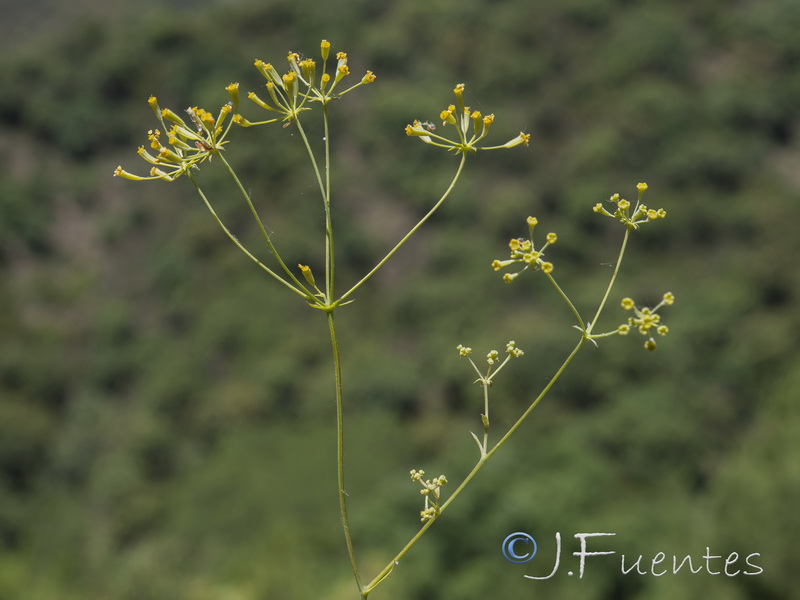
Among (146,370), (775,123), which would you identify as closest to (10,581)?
(146,370)

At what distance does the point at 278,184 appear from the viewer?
81.8m

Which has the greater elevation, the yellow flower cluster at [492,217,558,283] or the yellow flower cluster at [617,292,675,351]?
the yellow flower cluster at [492,217,558,283]

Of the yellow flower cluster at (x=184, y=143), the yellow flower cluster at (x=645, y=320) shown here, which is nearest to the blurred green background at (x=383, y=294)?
the yellow flower cluster at (x=184, y=143)

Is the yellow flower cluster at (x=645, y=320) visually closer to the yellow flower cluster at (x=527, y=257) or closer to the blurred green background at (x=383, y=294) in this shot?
the yellow flower cluster at (x=527, y=257)

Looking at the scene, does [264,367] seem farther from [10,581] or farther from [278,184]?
[10,581]

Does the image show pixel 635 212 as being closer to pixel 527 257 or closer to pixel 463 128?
pixel 527 257

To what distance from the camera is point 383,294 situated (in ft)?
246

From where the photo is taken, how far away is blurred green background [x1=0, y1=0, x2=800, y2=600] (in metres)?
59.5

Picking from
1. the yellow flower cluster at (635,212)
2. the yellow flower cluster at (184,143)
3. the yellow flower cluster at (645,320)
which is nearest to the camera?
the yellow flower cluster at (645,320)

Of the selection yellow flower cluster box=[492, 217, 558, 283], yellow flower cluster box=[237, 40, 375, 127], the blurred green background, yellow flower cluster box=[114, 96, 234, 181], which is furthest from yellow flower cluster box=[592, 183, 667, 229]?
the blurred green background

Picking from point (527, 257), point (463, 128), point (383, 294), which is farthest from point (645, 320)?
point (383, 294)

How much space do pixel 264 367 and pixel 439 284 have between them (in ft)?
52.2

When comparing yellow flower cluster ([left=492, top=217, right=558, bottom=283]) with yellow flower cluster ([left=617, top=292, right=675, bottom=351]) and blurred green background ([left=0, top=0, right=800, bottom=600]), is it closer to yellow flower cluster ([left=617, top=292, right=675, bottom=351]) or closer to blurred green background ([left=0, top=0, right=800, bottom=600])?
yellow flower cluster ([left=617, top=292, right=675, bottom=351])

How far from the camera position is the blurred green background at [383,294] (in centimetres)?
5947
